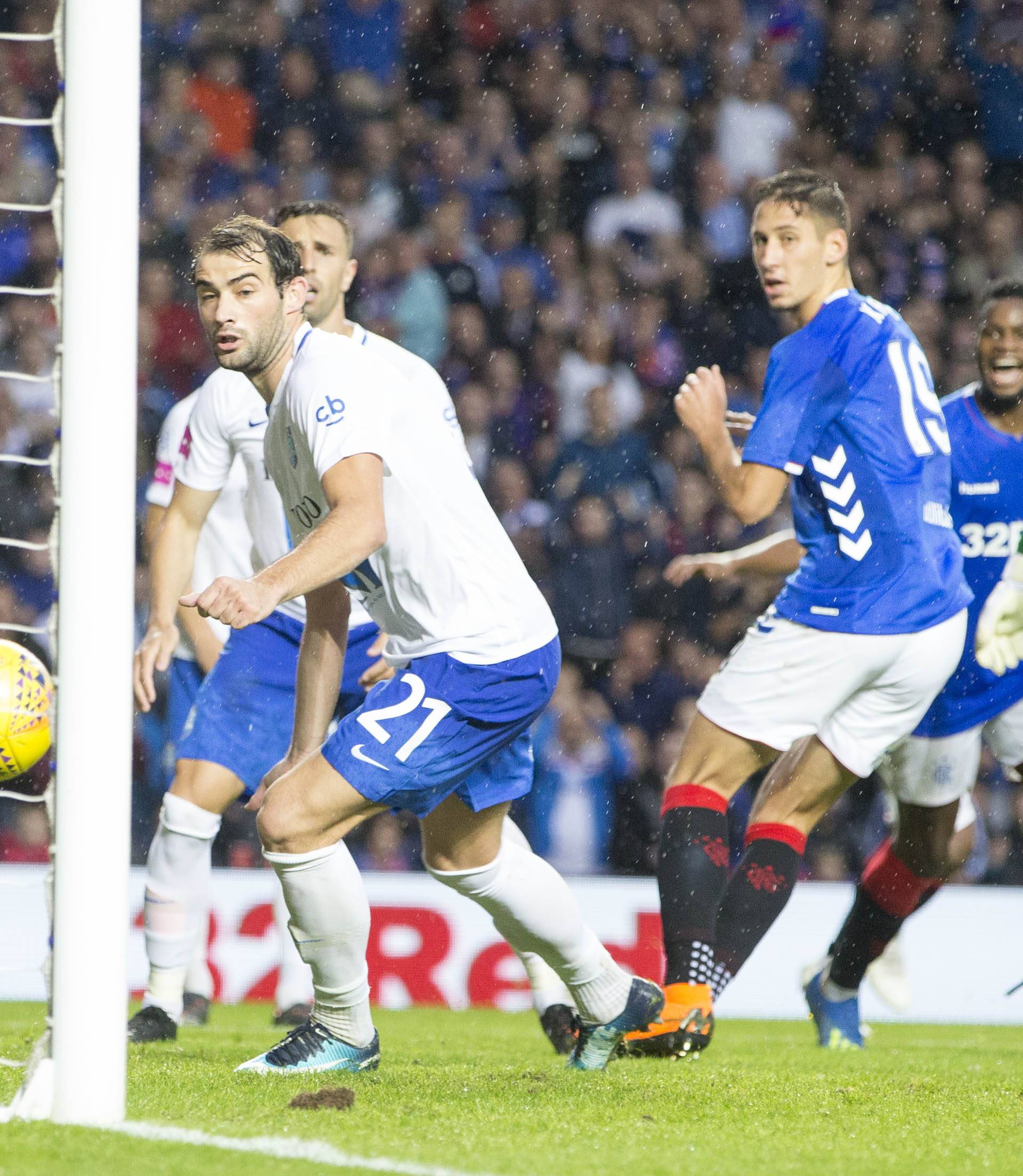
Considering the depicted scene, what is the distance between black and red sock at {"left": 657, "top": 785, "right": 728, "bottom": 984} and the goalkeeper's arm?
1.10m

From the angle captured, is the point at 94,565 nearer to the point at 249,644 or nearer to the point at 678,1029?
the point at 678,1029

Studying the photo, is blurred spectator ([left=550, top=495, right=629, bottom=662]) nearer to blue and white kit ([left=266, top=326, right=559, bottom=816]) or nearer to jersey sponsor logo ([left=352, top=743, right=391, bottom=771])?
blue and white kit ([left=266, top=326, right=559, bottom=816])

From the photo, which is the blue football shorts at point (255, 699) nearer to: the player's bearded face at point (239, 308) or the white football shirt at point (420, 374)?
the white football shirt at point (420, 374)

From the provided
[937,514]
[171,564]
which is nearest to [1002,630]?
[937,514]

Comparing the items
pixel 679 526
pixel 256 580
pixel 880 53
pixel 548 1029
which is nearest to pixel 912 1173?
pixel 256 580

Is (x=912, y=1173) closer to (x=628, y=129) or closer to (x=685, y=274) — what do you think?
(x=685, y=274)

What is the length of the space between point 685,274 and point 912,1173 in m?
7.90

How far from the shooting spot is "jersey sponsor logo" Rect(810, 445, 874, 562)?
15.1 feet

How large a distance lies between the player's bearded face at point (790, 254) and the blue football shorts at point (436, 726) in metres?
1.47

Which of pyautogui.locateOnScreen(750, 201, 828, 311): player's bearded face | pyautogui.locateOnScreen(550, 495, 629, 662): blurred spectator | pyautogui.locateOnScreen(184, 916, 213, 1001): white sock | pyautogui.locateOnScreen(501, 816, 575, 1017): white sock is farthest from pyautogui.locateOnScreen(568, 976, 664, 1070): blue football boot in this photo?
pyautogui.locateOnScreen(550, 495, 629, 662): blurred spectator

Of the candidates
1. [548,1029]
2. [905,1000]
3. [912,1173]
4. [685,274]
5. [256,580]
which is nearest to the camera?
[912,1173]

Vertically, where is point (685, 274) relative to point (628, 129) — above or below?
below

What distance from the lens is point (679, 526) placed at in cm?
930

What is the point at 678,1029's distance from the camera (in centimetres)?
444
